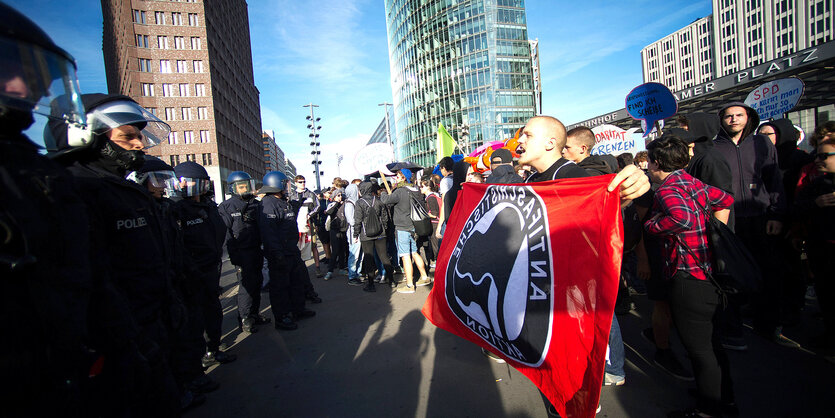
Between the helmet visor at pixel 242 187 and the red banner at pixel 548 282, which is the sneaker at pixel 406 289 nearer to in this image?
the helmet visor at pixel 242 187

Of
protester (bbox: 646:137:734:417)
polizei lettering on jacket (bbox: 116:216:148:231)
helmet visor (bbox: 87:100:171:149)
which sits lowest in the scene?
protester (bbox: 646:137:734:417)

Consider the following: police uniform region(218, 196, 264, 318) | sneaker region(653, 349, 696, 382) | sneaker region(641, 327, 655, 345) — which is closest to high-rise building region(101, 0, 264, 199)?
police uniform region(218, 196, 264, 318)

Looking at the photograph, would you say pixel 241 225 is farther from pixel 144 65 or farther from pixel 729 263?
pixel 144 65

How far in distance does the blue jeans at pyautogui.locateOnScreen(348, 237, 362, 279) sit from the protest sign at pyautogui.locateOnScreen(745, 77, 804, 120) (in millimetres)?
7827

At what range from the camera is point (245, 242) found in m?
4.58

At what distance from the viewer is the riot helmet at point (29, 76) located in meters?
0.92

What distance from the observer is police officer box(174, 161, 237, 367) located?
11.6ft

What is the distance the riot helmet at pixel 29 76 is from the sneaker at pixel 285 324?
12.8 ft

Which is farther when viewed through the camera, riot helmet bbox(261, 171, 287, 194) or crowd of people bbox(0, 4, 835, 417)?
riot helmet bbox(261, 171, 287, 194)

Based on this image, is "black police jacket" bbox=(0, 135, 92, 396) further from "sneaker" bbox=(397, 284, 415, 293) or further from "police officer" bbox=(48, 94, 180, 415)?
"sneaker" bbox=(397, 284, 415, 293)

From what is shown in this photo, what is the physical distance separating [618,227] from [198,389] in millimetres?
3596

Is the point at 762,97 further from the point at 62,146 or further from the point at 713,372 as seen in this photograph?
the point at 62,146

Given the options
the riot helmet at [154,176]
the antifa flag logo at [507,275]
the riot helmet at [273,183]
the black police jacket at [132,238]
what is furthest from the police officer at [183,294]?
the antifa flag logo at [507,275]

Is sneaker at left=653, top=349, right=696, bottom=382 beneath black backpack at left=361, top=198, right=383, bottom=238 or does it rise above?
beneath
